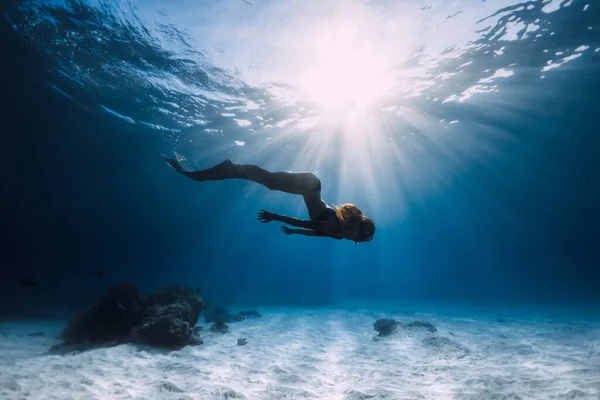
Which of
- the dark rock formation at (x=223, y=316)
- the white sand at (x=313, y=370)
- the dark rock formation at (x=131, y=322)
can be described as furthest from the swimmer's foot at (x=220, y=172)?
the dark rock formation at (x=223, y=316)

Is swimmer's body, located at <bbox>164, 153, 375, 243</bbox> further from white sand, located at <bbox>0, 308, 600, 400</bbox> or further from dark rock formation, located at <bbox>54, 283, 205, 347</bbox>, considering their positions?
dark rock formation, located at <bbox>54, 283, 205, 347</bbox>

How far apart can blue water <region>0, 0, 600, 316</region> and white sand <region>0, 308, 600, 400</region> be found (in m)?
13.5

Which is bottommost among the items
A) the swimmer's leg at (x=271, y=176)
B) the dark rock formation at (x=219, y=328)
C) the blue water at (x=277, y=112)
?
the dark rock formation at (x=219, y=328)

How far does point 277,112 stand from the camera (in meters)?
20.2

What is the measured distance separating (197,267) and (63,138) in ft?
247

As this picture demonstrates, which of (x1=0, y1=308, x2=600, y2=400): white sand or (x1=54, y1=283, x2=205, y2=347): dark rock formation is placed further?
(x1=54, y1=283, x2=205, y2=347): dark rock formation

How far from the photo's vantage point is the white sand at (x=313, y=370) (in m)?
5.75

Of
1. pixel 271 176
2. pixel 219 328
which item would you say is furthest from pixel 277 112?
pixel 271 176

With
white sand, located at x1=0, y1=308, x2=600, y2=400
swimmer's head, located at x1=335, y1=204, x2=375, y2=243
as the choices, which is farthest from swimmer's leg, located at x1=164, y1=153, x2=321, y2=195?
white sand, located at x1=0, y1=308, x2=600, y2=400

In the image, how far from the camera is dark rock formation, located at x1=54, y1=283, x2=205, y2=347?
9.03m

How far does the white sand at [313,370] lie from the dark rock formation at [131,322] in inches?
24.1

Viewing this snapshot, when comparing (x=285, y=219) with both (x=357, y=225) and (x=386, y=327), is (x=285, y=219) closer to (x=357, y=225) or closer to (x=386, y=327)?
(x=357, y=225)

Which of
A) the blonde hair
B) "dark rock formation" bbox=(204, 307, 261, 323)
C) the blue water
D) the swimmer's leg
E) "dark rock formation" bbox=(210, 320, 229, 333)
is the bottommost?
"dark rock formation" bbox=(204, 307, 261, 323)

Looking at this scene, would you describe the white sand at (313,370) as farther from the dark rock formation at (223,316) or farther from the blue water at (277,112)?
the blue water at (277,112)
